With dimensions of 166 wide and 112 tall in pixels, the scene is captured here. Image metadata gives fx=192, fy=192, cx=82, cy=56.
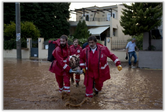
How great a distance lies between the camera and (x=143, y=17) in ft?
36.7

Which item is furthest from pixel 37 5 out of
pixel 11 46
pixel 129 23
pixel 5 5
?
pixel 129 23

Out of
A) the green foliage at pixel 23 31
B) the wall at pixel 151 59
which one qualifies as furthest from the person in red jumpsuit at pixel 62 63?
the green foliage at pixel 23 31

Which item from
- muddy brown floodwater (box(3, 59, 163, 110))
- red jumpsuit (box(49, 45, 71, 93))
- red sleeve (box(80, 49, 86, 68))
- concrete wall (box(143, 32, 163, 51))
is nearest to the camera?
muddy brown floodwater (box(3, 59, 163, 110))

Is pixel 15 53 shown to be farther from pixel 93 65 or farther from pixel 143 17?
pixel 93 65

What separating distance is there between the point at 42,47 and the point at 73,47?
10919mm

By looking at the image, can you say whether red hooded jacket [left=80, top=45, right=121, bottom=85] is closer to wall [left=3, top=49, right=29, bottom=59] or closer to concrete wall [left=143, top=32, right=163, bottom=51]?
concrete wall [left=143, top=32, right=163, bottom=51]

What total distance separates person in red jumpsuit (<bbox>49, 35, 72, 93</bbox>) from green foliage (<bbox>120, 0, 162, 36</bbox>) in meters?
6.89

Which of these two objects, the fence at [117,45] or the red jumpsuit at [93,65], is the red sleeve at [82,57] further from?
the fence at [117,45]

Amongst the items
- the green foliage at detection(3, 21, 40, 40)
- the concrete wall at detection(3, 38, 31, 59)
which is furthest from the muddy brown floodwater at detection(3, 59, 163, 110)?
the green foliage at detection(3, 21, 40, 40)

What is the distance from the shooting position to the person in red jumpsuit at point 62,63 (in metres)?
5.37

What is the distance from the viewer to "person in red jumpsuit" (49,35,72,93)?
17.6 ft

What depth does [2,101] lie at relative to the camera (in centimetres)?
495

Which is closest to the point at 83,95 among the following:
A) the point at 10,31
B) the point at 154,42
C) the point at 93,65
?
the point at 93,65

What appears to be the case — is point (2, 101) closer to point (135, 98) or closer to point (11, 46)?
point (135, 98)
